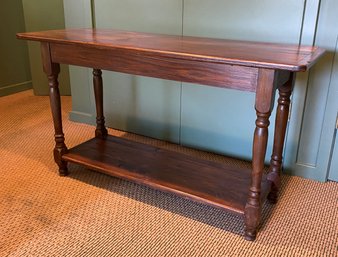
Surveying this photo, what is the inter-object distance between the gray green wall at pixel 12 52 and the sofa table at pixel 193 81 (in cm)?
165

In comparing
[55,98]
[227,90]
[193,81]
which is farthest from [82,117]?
[193,81]

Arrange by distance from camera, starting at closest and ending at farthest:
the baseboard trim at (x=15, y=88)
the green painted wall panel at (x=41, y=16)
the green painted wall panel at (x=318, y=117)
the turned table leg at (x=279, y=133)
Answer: the turned table leg at (x=279, y=133), the green painted wall panel at (x=318, y=117), the green painted wall panel at (x=41, y=16), the baseboard trim at (x=15, y=88)

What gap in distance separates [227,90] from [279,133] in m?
0.52

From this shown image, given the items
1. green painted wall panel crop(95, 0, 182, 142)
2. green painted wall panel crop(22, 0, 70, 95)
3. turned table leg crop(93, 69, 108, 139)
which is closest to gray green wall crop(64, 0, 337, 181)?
green painted wall panel crop(95, 0, 182, 142)

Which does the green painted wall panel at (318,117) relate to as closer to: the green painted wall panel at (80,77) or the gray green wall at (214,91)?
the gray green wall at (214,91)

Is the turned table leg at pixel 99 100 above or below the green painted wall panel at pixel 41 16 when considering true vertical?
below

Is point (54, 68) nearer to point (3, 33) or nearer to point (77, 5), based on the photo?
point (77, 5)

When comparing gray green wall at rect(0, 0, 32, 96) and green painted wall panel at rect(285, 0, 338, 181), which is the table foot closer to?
green painted wall panel at rect(285, 0, 338, 181)

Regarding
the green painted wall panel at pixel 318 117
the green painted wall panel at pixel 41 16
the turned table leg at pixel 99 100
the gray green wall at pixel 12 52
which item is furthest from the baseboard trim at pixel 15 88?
the green painted wall panel at pixel 318 117

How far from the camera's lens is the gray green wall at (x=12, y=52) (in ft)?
10.6

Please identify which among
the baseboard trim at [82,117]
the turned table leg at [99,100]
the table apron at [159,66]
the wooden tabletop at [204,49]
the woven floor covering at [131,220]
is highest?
the wooden tabletop at [204,49]

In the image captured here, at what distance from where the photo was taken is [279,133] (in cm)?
165

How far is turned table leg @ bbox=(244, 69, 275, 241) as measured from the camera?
4.12 feet

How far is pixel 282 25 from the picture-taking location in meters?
1.83
